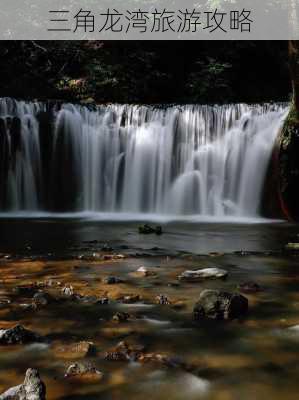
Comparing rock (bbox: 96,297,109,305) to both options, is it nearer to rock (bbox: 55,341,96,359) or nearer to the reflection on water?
rock (bbox: 55,341,96,359)

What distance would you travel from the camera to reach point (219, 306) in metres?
3.48

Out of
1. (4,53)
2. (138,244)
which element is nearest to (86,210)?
(138,244)

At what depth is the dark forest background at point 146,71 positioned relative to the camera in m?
19.6

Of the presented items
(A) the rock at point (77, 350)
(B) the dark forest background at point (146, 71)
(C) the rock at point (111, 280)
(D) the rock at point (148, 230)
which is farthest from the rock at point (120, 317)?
(B) the dark forest background at point (146, 71)

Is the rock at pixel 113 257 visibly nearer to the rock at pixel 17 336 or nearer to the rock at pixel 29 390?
the rock at pixel 17 336

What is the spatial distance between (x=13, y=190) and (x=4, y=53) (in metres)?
8.00

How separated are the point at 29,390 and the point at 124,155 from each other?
13840 millimetres

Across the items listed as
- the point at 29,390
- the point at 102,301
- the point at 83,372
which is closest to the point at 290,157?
the point at 102,301

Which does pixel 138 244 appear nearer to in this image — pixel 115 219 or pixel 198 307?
pixel 198 307

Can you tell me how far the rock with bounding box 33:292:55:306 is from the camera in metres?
3.76

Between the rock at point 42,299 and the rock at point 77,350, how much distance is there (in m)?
0.90

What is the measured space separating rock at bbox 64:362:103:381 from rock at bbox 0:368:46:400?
0.25 m

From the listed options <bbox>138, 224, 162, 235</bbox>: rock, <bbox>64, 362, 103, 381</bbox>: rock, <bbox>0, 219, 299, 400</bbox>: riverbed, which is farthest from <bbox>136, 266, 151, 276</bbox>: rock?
<bbox>138, 224, 162, 235</bbox>: rock

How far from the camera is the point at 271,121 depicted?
585 inches
